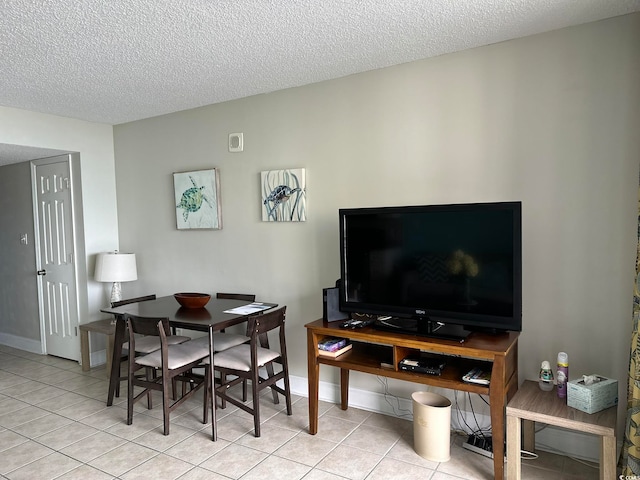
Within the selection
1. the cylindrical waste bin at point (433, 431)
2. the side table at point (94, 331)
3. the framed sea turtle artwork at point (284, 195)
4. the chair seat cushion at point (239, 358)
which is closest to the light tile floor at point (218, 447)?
the cylindrical waste bin at point (433, 431)

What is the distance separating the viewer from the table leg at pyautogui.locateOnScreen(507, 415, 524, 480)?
2246 mm

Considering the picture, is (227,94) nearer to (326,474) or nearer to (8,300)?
(326,474)

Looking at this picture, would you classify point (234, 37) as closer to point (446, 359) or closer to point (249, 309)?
point (249, 309)

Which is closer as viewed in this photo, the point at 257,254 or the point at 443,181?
the point at 443,181

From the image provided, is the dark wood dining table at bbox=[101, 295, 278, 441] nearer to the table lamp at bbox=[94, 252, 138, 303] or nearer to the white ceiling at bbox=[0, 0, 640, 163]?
the table lamp at bbox=[94, 252, 138, 303]

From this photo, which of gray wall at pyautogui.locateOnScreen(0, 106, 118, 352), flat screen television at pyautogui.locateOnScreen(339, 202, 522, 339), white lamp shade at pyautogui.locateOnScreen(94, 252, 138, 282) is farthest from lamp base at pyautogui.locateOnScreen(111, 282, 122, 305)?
flat screen television at pyautogui.locateOnScreen(339, 202, 522, 339)

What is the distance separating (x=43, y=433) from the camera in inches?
119

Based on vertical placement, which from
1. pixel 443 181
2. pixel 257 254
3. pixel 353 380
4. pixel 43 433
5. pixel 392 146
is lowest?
pixel 43 433

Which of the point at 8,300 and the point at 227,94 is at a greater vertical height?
the point at 227,94

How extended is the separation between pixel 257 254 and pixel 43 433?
75.2 inches

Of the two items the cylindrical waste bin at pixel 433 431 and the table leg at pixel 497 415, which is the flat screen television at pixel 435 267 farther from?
the cylindrical waste bin at pixel 433 431

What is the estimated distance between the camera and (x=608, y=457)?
2.03 meters

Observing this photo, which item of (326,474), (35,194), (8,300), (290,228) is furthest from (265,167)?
(8,300)

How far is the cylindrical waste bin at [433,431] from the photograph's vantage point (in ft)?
8.26
